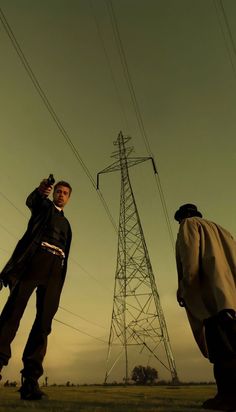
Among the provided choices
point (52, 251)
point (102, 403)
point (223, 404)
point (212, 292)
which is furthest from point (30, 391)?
point (212, 292)

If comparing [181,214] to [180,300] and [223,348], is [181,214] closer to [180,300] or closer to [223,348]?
[180,300]

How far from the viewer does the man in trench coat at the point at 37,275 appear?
3.34 metres

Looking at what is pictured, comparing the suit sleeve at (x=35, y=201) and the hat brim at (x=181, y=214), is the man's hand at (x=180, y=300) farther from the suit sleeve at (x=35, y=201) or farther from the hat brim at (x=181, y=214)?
the suit sleeve at (x=35, y=201)

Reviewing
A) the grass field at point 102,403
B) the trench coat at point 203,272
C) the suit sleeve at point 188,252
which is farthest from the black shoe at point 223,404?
the suit sleeve at point 188,252

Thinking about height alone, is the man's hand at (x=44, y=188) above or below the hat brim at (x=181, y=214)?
above

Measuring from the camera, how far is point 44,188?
3.91 metres

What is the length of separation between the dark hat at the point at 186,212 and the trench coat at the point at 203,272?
0.22 m

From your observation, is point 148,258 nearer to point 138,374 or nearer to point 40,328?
point 40,328

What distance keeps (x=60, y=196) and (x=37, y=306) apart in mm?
1243

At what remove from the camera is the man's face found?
418cm

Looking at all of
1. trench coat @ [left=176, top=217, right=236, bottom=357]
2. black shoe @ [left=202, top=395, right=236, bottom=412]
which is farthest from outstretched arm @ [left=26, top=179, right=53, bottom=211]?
black shoe @ [left=202, top=395, right=236, bottom=412]

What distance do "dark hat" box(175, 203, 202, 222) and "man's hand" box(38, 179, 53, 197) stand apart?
137 cm

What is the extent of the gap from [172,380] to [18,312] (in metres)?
21.9

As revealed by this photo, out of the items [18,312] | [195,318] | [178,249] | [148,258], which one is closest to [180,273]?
[178,249]
